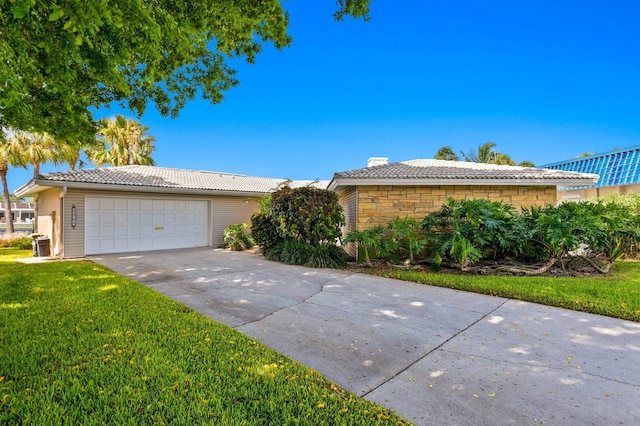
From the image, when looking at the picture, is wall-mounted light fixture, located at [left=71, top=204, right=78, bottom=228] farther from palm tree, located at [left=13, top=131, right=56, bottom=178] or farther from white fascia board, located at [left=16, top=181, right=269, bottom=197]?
palm tree, located at [left=13, top=131, right=56, bottom=178]

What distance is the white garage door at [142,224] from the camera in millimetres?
11945

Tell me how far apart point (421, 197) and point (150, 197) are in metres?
10.9

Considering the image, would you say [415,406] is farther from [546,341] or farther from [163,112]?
[163,112]

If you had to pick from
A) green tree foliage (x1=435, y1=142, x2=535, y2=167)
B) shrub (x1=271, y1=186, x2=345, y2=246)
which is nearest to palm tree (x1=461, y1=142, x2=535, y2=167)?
green tree foliage (x1=435, y1=142, x2=535, y2=167)

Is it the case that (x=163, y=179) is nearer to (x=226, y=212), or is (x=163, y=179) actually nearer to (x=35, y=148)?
(x=226, y=212)

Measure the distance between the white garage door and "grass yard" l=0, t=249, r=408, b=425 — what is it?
8056 millimetres

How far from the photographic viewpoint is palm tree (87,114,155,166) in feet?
71.8

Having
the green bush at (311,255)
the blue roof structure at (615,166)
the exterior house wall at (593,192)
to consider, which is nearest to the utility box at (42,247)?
the green bush at (311,255)

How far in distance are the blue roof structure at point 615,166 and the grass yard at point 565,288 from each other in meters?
11.0

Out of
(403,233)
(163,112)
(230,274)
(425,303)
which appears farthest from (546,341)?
(163,112)

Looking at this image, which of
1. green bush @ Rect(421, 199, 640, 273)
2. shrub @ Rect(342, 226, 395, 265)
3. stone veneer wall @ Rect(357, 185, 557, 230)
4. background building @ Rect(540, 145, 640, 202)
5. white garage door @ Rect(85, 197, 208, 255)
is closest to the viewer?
green bush @ Rect(421, 199, 640, 273)

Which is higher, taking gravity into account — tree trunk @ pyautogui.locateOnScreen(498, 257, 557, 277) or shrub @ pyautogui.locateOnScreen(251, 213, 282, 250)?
shrub @ pyautogui.locateOnScreen(251, 213, 282, 250)

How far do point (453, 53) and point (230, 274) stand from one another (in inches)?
514

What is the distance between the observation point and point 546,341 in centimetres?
381
